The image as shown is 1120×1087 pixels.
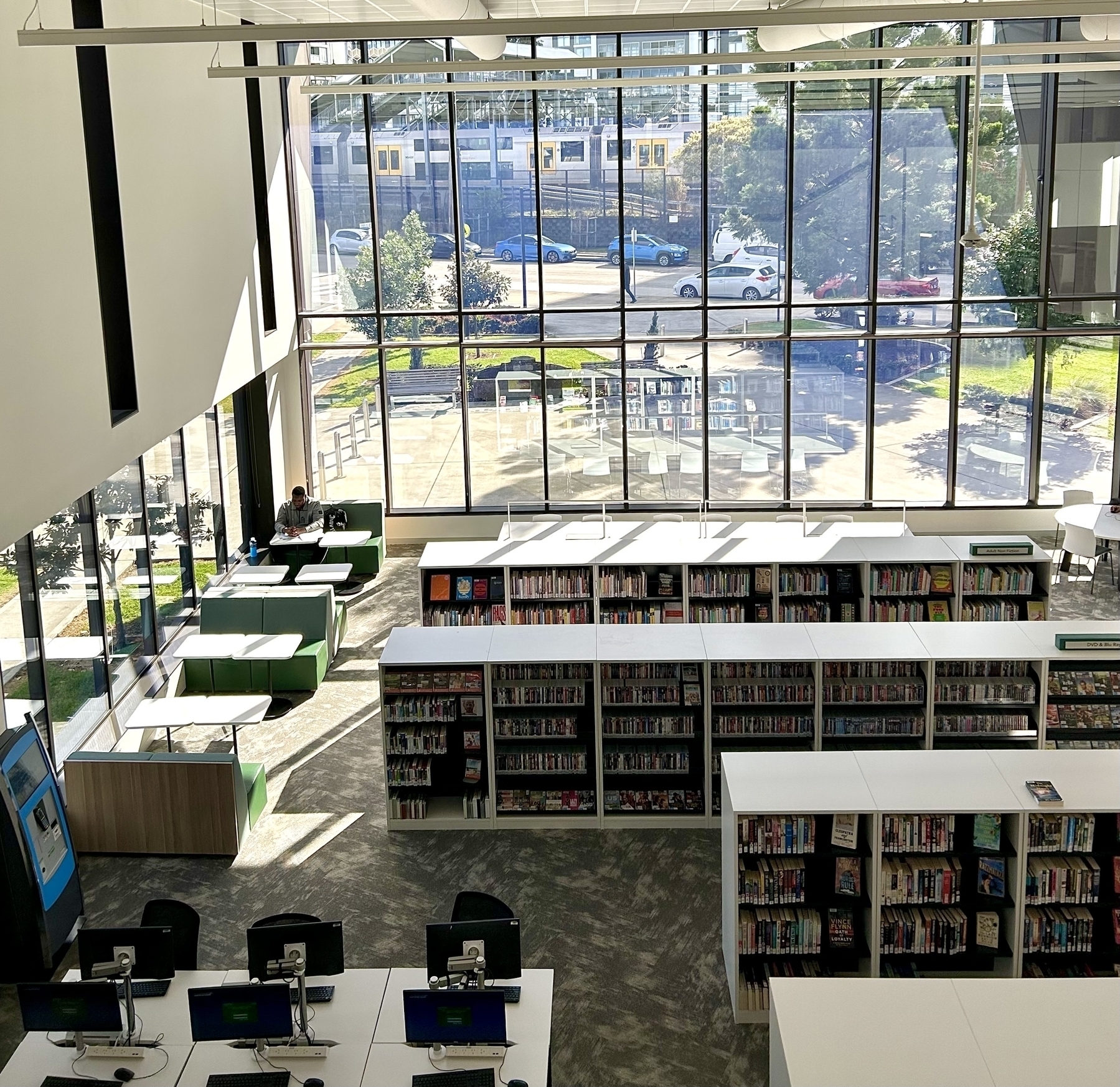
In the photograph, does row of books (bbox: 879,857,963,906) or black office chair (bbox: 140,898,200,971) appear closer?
black office chair (bbox: 140,898,200,971)

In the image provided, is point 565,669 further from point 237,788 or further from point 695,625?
point 237,788

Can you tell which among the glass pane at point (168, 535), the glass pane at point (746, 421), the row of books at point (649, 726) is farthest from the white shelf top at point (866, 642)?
the glass pane at point (746, 421)

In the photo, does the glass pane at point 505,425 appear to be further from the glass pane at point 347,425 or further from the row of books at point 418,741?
the row of books at point 418,741

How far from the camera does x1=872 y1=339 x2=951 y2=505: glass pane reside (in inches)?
586

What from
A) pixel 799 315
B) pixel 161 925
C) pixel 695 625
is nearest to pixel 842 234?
pixel 799 315

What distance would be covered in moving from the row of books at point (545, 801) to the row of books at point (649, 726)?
480mm

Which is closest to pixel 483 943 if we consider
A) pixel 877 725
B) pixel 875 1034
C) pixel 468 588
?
pixel 875 1034

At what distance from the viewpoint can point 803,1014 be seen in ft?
17.3

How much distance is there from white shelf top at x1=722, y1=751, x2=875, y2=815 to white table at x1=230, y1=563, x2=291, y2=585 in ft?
20.4

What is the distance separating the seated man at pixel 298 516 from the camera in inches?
551

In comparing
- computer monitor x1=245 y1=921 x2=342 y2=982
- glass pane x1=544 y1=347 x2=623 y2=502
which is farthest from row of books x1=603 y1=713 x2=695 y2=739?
glass pane x1=544 y1=347 x2=623 y2=502

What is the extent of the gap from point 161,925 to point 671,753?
152 inches

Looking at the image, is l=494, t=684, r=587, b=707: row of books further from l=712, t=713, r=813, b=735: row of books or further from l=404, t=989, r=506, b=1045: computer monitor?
l=404, t=989, r=506, b=1045: computer monitor

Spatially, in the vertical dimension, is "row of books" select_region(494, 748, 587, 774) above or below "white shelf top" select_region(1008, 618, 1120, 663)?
below
